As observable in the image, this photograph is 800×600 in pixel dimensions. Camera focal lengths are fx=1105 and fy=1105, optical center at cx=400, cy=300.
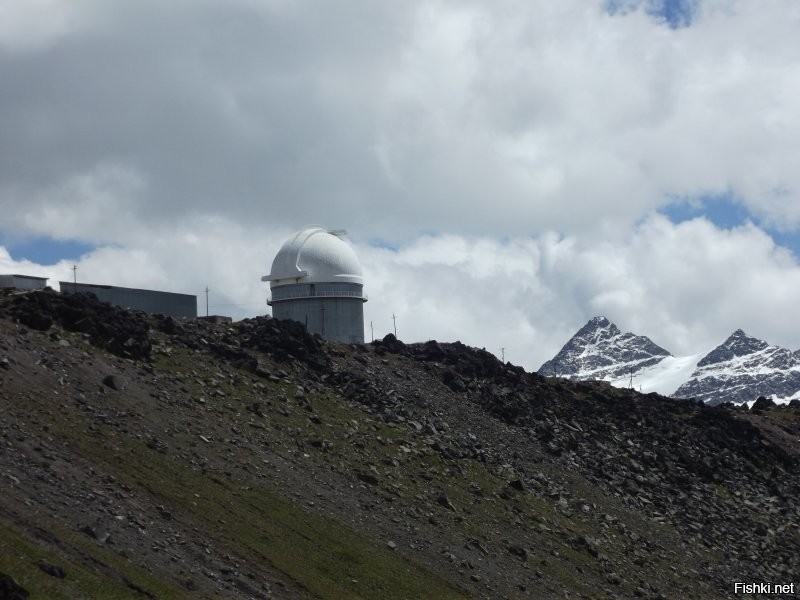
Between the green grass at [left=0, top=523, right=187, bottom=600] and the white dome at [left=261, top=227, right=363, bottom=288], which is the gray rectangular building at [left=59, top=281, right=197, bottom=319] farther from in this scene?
the green grass at [left=0, top=523, right=187, bottom=600]

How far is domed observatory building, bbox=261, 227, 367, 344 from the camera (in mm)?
84000

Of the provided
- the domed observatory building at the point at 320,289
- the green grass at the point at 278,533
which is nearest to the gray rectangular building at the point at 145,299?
the domed observatory building at the point at 320,289

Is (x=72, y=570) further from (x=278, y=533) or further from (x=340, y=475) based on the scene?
(x=340, y=475)

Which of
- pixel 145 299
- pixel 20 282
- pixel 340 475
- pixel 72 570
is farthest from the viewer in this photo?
pixel 145 299

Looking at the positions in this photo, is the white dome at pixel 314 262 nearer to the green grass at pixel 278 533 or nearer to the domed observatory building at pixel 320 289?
the domed observatory building at pixel 320 289

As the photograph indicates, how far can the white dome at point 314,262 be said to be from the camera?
84.2 m

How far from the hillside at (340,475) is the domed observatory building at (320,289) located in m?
7.36

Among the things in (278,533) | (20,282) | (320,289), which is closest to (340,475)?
(278,533)

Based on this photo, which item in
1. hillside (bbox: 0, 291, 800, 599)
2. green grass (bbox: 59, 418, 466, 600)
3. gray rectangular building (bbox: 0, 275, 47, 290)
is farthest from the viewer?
gray rectangular building (bbox: 0, 275, 47, 290)

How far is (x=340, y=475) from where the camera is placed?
176 ft

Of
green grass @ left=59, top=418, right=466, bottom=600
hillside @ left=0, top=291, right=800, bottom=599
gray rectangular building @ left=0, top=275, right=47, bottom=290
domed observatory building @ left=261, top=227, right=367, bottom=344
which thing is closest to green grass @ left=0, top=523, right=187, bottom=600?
hillside @ left=0, top=291, right=800, bottom=599

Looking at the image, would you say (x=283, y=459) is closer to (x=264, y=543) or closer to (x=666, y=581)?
(x=264, y=543)

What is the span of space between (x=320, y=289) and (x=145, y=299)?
16.6 m

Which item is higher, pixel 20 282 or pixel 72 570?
pixel 20 282
